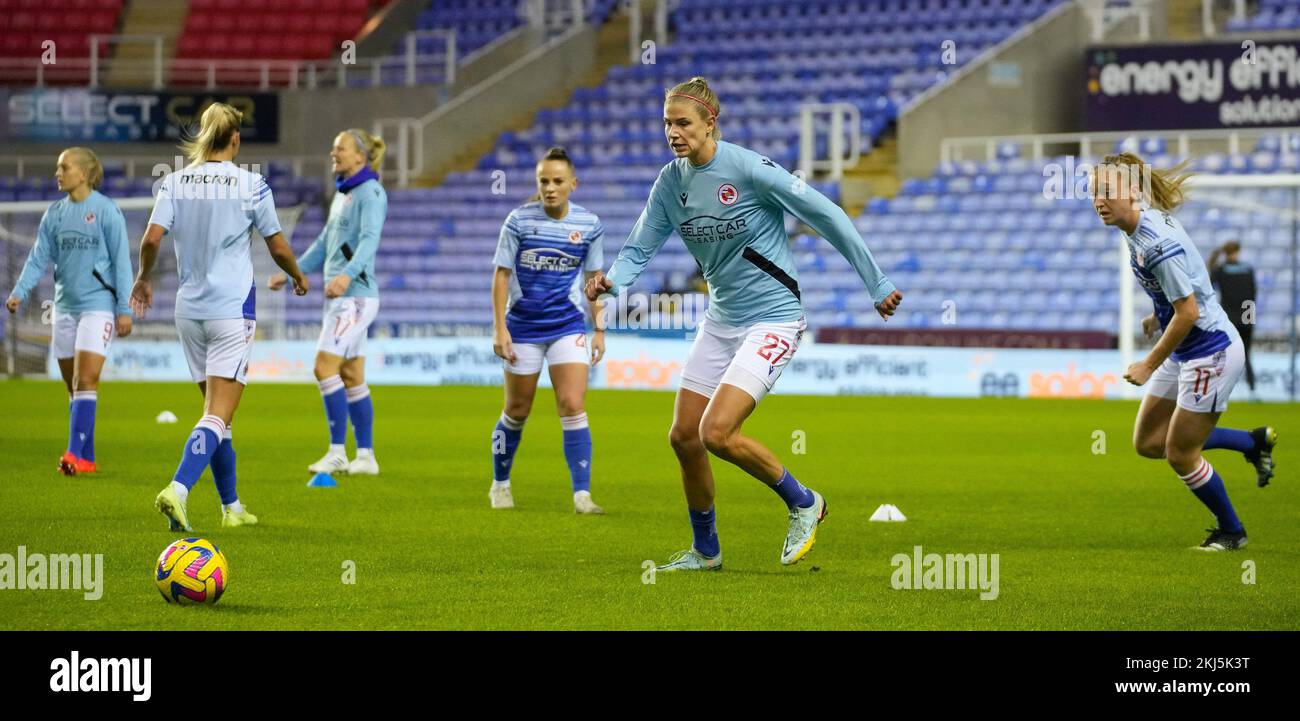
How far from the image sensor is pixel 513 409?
33.8ft

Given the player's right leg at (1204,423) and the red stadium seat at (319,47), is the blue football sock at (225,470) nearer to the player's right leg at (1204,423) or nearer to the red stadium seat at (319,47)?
the player's right leg at (1204,423)

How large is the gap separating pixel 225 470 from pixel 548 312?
2.18m

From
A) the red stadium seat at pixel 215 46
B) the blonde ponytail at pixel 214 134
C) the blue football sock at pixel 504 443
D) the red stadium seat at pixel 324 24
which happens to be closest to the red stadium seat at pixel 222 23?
the red stadium seat at pixel 215 46

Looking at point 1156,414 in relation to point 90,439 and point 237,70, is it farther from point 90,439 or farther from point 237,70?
point 237,70

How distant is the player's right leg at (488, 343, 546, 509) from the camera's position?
33.5 ft

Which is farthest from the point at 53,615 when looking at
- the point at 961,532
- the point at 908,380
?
the point at 908,380

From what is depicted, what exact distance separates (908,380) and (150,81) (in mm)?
17878

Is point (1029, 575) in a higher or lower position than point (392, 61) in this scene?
lower

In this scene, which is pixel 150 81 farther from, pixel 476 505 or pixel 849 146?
pixel 476 505

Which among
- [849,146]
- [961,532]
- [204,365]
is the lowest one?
[961,532]

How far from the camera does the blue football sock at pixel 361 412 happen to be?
1234 cm

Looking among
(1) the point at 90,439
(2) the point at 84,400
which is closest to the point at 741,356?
(2) the point at 84,400

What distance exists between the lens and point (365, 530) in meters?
9.24

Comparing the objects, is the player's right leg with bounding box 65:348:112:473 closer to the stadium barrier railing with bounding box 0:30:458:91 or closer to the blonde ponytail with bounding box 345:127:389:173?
the blonde ponytail with bounding box 345:127:389:173
